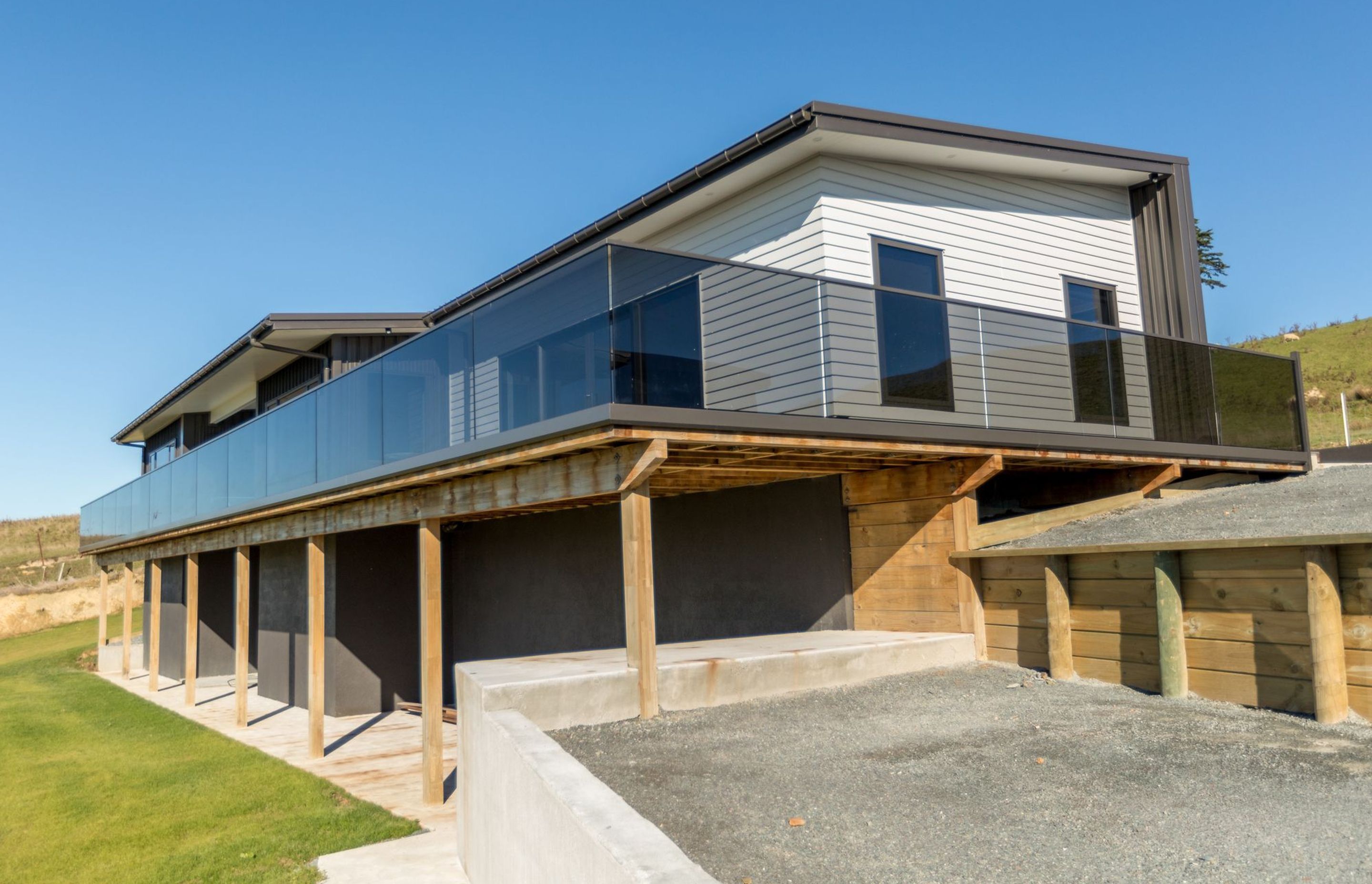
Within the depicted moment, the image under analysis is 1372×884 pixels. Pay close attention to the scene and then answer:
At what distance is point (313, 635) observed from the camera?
1253 cm

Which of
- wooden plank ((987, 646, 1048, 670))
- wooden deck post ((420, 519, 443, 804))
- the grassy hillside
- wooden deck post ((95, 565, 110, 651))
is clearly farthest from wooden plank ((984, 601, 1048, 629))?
wooden deck post ((95, 565, 110, 651))

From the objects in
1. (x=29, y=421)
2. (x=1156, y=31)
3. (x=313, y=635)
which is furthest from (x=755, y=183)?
(x=29, y=421)

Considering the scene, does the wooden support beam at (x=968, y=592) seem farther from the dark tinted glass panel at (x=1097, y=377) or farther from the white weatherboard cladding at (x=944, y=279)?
the dark tinted glass panel at (x=1097, y=377)

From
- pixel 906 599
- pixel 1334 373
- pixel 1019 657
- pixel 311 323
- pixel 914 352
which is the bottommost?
pixel 1019 657

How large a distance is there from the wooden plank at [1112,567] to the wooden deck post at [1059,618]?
0.10 meters

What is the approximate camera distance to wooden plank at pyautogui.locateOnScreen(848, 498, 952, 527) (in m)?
9.26

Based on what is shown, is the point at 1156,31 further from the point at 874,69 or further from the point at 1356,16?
the point at 874,69

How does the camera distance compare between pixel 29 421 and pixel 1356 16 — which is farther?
pixel 29 421

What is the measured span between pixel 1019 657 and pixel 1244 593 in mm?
2242

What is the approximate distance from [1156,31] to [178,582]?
27.2m

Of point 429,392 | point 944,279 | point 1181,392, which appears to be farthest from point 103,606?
point 1181,392

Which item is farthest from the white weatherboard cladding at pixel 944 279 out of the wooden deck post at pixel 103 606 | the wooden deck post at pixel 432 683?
the wooden deck post at pixel 103 606

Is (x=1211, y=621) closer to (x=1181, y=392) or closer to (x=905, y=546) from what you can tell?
(x=905, y=546)

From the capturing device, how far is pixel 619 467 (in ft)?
23.2
